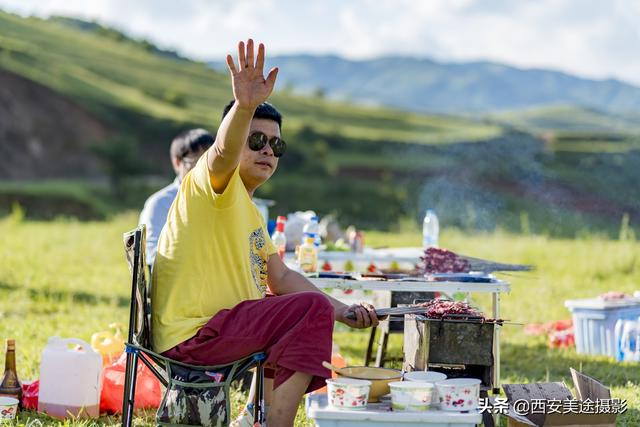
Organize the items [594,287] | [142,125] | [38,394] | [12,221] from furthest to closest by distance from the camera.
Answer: [142,125]
[12,221]
[594,287]
[38,394]

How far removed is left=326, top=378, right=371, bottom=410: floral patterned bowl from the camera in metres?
3.28

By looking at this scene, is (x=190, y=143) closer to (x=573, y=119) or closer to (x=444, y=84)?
(x=573, y=119)

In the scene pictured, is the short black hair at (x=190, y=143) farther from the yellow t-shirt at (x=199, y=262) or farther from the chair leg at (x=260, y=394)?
the chair leg at (x=260, y=394)

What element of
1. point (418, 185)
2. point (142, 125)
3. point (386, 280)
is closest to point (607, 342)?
point (386, 280)

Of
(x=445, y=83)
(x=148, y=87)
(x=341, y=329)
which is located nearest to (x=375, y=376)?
(x=341, y=329)

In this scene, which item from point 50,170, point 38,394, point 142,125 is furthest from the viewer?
point 142,125

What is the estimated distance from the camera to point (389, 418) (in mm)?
3244

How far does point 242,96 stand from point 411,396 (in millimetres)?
1156

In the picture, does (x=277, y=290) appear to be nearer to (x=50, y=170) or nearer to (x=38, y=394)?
(x=38, y=394)

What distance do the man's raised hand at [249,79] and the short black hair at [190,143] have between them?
7.55ft

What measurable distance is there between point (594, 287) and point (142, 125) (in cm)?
2722

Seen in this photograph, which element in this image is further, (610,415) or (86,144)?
(86,144)

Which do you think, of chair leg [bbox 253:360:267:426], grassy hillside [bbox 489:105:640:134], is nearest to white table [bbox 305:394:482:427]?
chair leg [bbox 253:360:267:426]

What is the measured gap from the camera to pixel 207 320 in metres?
3.52
